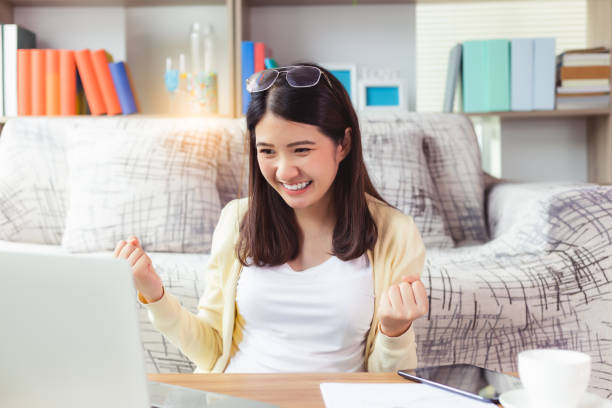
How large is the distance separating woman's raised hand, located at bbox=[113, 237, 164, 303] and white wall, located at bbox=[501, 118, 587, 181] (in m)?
2.08

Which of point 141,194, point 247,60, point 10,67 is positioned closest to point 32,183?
point 141,194

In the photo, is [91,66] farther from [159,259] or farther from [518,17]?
[518,17]

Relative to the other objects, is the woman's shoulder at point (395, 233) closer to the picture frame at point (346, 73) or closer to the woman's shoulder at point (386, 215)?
the woman's shoulder at point (386, 215)

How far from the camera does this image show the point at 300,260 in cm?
97

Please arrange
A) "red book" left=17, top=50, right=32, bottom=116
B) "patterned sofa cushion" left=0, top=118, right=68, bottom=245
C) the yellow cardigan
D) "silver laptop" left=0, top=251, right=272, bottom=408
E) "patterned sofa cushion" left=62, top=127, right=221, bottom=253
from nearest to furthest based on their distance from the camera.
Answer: "silver laptop" left=0, top=251, right=272, bottom=408 → the yellow cardigan → "patterned sofa cushion" left=62, top=127, right=221, bottom=253 → "patterned sofa cushion" left=0, top=118, right=68, bottom=245 → "red book" left=17, top=50, right=32, bottom=116

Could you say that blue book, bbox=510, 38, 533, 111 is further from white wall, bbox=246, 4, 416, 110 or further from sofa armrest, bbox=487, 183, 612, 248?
sofa armrest, bbox=487, 183, 612, 248

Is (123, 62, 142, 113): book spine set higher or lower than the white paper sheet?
higher

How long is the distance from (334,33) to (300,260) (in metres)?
1.77

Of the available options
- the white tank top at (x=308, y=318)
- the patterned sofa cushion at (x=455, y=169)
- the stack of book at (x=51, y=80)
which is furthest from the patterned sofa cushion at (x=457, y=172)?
the stack of book at (x=51, y=80)

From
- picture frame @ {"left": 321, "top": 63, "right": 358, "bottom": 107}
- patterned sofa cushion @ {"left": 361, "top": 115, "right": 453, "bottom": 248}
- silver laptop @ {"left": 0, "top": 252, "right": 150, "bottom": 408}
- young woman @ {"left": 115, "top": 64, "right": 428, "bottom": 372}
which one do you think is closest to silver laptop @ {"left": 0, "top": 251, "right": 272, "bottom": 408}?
silver laptop @ {"left": 0, "top": 252, "right": 150, "bottom": 408}

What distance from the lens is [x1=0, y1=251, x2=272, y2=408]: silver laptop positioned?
40 cm

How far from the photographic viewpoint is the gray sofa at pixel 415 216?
132cm

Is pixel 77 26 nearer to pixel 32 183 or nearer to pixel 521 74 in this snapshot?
pixel 32 183

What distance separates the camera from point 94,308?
405mm
